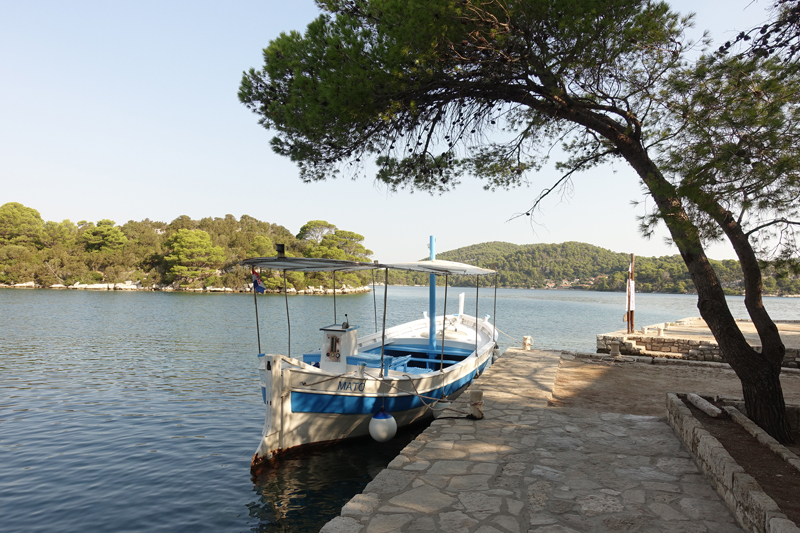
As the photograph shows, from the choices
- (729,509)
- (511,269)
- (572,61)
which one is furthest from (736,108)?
(511,269)

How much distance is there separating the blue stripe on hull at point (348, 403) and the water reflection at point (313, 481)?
24.1 inches

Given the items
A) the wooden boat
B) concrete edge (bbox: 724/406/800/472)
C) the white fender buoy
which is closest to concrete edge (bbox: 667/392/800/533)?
concrete edge (bbox: 724/406/800/472)

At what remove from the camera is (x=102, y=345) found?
16219 mm

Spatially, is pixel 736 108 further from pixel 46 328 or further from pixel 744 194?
pixel 46 328

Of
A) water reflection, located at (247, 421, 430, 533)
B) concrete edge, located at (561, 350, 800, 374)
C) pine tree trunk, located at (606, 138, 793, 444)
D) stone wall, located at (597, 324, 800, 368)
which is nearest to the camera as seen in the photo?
pine tree trunk, located at (606, 138, 793, 444)

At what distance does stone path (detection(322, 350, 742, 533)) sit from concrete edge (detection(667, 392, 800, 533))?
98 millimetres

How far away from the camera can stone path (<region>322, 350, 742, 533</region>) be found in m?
3.00

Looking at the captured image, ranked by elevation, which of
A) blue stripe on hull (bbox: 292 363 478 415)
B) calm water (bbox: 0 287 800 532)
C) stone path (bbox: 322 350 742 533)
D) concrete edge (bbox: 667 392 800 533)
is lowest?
calm water (bbox: 0 287 800 532)

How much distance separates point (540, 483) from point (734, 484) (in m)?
1.34

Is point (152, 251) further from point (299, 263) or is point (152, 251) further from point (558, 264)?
point (558, 264)

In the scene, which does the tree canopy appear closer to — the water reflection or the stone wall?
the water reflection

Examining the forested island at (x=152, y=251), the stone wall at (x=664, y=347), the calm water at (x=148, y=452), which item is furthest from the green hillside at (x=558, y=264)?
the calm water at (x=148, y=452)

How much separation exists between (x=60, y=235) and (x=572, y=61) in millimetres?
74870

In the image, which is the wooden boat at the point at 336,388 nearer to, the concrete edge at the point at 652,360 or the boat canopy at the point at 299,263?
the boat canopy at the point at 299,263
